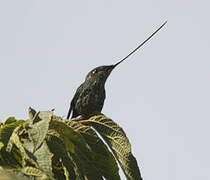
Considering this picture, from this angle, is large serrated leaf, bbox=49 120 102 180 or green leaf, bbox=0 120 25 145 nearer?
green leaf, bbox=0 120 25 145

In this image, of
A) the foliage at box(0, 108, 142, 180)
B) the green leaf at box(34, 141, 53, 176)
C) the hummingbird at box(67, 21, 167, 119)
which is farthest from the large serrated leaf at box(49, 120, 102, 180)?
the hummingbird at box(67, 21, 167, 119)

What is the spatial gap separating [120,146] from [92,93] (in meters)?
4.62

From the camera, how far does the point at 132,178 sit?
1.91m

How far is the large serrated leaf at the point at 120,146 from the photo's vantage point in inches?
75.4

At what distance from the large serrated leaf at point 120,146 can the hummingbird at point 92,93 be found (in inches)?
159

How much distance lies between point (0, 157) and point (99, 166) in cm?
43

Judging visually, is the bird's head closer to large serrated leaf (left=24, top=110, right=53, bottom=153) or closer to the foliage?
the foliage

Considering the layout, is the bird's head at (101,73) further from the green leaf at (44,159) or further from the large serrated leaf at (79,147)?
the green leaf at (44,159)

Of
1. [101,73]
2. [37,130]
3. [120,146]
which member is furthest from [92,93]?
[37,130]

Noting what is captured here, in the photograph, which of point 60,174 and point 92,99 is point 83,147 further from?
point 92,99

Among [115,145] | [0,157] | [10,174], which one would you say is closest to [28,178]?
[10,174]

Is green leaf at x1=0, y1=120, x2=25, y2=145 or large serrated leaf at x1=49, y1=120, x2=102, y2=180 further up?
green leaf at x1=0, y1=120, x2=25, y2=145

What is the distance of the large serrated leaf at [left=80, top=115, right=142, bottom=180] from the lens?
1.91m

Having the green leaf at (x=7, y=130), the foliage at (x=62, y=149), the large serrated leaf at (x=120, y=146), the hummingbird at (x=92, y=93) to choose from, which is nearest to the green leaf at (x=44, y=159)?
the foliage at (x=62, y=149)
